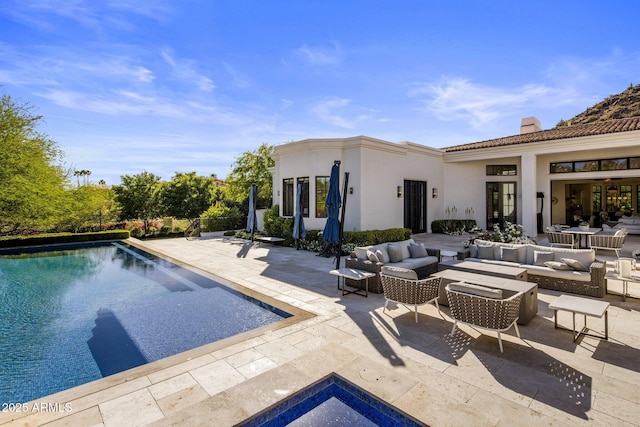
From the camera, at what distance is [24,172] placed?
528 inches

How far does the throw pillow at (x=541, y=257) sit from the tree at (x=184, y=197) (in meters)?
24.4

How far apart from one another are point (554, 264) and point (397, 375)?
17.1 feet

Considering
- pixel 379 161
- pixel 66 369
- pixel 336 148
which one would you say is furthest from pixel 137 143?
pixel 66 369

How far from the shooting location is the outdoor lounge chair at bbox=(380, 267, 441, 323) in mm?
5051

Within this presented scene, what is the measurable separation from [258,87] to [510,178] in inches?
545

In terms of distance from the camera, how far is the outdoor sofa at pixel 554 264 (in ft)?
20.3

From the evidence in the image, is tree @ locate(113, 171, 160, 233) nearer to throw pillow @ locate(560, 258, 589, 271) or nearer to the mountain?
throw pillow @ locate(560, 258, 589, 271)

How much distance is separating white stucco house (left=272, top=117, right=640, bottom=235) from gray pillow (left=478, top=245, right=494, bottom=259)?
5600 mm

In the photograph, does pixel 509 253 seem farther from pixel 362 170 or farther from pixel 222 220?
pixel 222 220

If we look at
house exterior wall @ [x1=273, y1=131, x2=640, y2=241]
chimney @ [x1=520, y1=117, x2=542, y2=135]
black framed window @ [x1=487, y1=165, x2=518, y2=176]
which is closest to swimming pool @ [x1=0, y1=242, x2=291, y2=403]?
house exterior wall @ [x1=273, y1=131, x2=640, y2=241]

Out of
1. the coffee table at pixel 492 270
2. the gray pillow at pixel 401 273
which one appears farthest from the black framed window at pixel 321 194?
the gray pillow at pixel 401 273

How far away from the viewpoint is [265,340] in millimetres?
4535

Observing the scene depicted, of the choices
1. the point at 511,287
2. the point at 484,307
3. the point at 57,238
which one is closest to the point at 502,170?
the point at 511,287

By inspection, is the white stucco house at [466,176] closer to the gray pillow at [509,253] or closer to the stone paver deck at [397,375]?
the gray pillow at [509,253]
